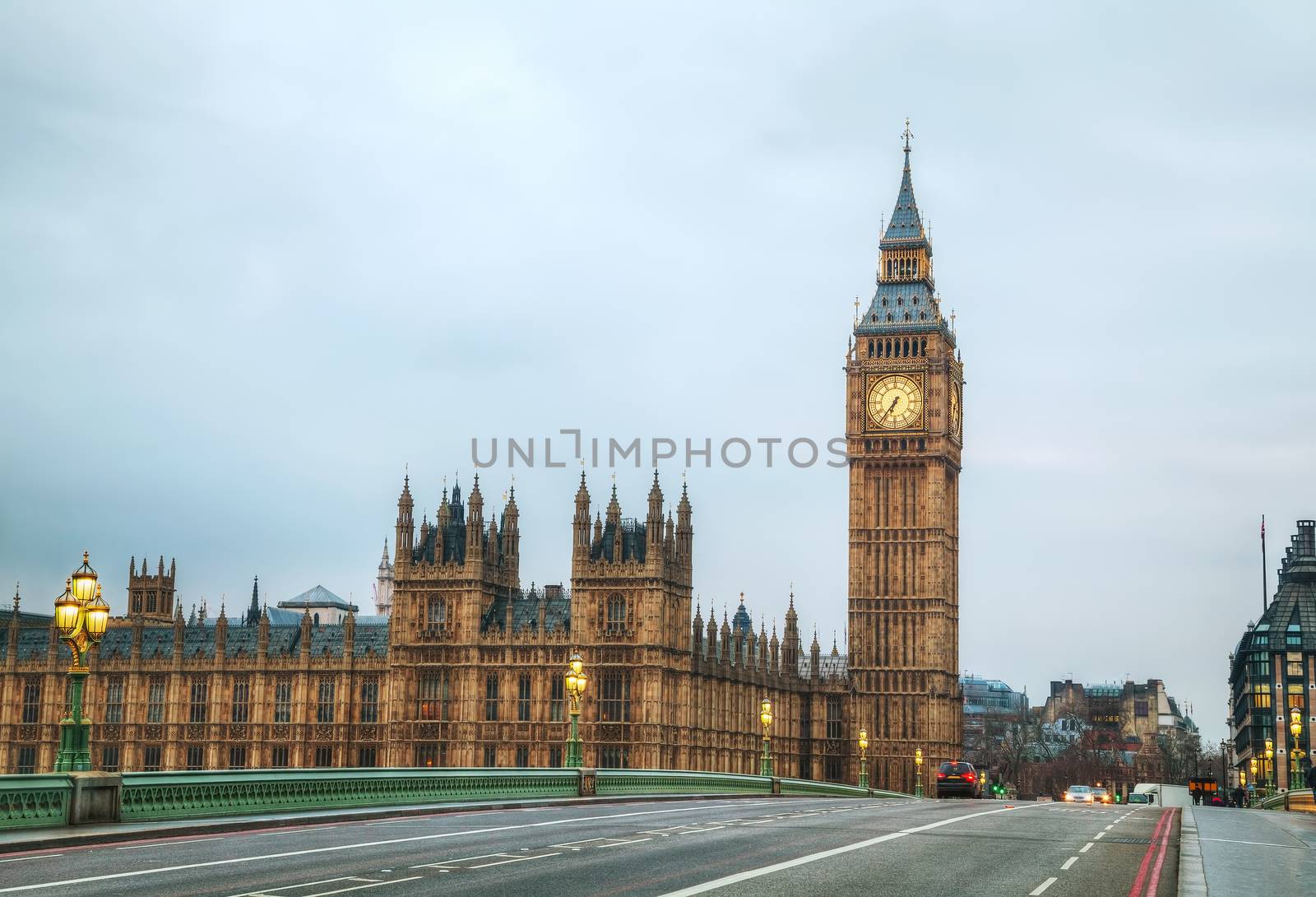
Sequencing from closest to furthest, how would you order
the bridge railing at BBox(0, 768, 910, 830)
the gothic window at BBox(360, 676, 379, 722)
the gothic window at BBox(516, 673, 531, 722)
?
the bridge railing at BBox(0, 768, 910, 830), the gothic window at BBox(516, 673, 531, 722), the gothic window at BBox(360, 676, 379, 722)

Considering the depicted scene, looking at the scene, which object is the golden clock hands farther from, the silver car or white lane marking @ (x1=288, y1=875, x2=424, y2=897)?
white lane marking @ (x1=288, y1=875, x2=424, y2=897)

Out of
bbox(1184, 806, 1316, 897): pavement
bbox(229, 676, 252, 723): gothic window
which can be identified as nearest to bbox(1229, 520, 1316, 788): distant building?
bbox(229, 676, 252, 723): gothic window

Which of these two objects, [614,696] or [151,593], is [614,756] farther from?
A: [151,593]

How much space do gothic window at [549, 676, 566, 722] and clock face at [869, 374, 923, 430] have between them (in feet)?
140

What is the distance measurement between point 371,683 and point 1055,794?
114 meters

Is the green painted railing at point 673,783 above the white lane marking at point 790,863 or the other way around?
the other way around

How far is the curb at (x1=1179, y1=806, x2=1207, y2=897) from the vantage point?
21.5 meters

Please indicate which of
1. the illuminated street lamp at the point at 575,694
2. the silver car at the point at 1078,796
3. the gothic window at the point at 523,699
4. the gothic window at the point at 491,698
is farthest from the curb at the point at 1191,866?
the gothic window at the point at 491,698

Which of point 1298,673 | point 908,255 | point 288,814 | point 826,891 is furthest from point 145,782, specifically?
point 1298,673

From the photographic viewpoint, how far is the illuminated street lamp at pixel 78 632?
29203mm

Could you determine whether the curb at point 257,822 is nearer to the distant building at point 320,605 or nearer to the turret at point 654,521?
the turret at point 654,521

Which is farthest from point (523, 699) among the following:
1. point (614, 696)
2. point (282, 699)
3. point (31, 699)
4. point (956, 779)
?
point (31, 699)

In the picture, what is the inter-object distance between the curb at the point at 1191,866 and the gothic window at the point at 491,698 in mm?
62100

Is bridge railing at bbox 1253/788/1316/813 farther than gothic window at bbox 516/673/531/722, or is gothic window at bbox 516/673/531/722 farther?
gothic window at bbox 516/673/531/722
